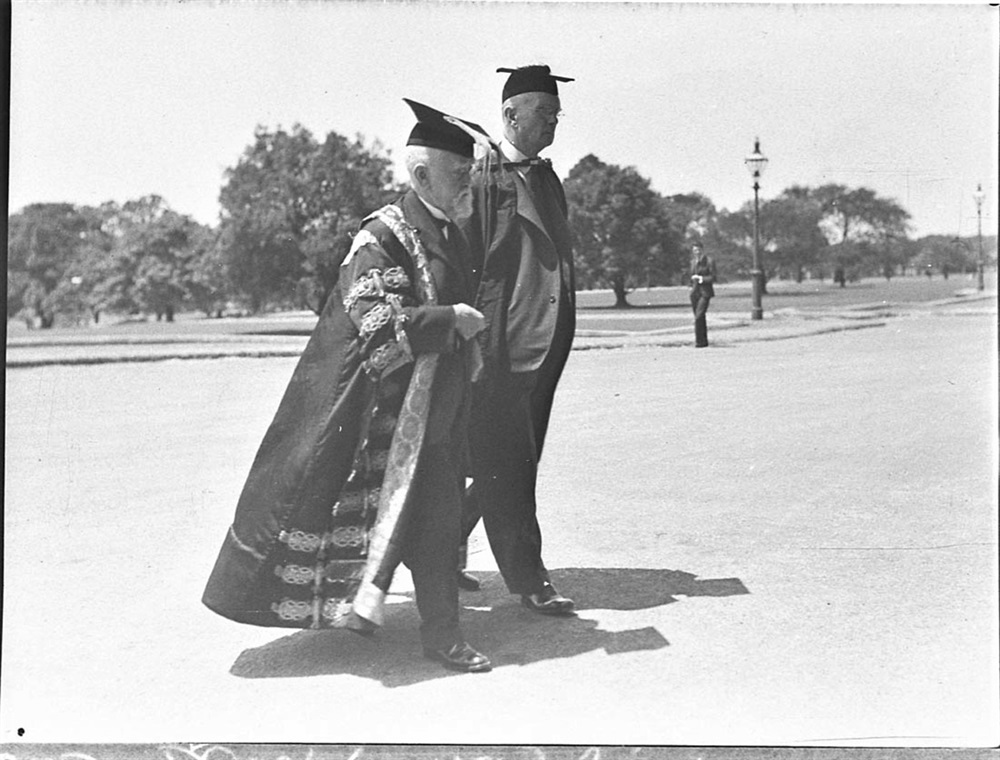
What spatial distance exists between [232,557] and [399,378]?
39.7 inches

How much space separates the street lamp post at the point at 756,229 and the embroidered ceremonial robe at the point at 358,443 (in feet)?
5.55

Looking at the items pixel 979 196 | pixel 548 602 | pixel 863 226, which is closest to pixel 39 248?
pixel 548 602

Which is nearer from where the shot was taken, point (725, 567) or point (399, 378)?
point (399, 378)

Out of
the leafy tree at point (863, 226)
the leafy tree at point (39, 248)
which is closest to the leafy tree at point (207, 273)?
the leafy tree at point (39, 248)

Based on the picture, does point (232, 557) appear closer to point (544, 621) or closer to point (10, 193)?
point (544, 621)

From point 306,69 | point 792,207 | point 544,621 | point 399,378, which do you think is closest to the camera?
point 399,378

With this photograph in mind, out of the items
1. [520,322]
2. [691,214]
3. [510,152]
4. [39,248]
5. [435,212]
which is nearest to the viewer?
[435,212]

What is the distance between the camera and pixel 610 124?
5223mm

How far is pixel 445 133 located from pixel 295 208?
3.58ft

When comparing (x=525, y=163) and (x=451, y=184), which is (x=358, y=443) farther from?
(x=525, y=163)

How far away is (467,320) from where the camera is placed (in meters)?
4.63

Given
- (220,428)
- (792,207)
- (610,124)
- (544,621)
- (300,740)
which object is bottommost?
(300,740)

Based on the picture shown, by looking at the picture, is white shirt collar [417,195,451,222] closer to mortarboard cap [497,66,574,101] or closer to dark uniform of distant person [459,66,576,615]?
dark uniform of distant person [459,66,576,615]

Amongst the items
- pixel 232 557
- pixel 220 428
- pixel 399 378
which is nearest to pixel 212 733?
pixel 232 557
